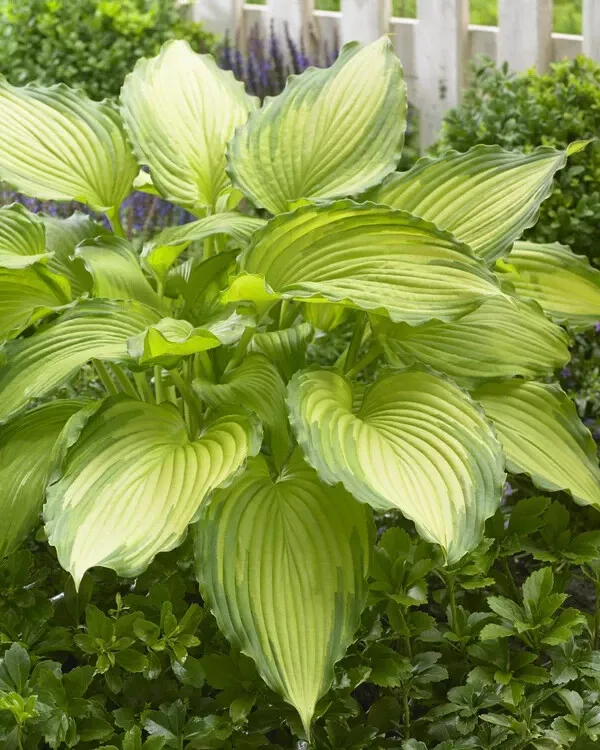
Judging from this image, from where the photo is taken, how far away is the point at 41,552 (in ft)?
5.50

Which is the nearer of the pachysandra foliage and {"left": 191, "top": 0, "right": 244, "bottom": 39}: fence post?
the pachysandra foliage

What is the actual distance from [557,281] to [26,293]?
2.77 feet

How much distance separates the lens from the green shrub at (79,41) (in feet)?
11.0

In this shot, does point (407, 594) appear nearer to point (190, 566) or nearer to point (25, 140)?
point (190, 566)

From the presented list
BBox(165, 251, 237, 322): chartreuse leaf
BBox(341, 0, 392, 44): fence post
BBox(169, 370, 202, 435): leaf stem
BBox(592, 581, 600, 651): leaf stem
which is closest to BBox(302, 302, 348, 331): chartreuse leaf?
BBox(165, 251, 237, 322): chartreuse leaf

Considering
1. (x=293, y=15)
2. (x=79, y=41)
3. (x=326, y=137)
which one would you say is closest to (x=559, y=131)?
(x=326, y=137)

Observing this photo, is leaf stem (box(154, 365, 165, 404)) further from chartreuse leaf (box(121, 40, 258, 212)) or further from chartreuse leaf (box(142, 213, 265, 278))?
chartreuse leaf (box(121, 40, 258, 212))

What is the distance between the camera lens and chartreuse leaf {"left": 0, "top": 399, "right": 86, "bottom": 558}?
4.40 feet

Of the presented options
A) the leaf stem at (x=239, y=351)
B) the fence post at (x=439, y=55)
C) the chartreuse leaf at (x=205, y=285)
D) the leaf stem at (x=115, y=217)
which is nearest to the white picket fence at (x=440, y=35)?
the fence post at (x=439, y=55)

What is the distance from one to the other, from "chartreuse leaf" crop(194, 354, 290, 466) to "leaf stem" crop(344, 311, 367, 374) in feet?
0.56

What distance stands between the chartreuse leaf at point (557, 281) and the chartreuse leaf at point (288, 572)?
53cm

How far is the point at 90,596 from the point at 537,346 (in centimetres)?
75

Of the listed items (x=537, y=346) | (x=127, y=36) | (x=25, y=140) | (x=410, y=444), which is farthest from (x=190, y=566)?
(x=127, y=36)

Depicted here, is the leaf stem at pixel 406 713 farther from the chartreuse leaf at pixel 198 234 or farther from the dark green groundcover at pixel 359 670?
the chartreuse leaf at pixel 198 234
